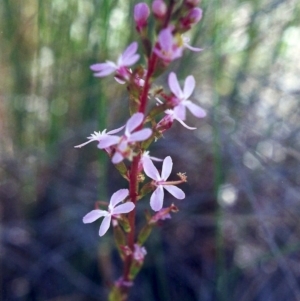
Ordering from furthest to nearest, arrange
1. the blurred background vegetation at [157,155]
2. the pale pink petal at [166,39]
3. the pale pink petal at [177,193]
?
the blurred background vegetation at [157,155] → the pale pink petal at [177,193] → the pale pink petal at [166,39]

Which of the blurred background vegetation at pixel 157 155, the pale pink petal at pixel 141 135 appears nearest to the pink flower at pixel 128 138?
the pale pink petal at pixel 141 135

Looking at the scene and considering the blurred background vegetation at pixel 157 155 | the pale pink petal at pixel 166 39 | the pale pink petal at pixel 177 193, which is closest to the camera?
the pale pink petal at pixel 166 39

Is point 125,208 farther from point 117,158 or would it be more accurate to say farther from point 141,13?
point 141,13

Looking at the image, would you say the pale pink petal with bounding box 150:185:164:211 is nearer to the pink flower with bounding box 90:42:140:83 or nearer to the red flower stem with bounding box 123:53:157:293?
the red flower stem with bounding box 123:53:157:293

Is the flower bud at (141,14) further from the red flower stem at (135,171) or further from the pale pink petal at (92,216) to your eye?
the pale pink petal at (92,216)

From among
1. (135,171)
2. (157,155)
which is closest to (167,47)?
(135,171)

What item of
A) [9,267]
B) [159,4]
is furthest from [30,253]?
[159,4]
